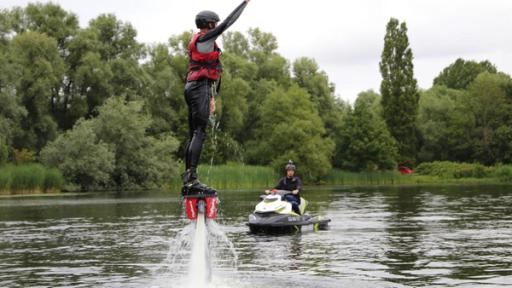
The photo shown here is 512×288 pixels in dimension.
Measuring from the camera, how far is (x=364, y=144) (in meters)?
95.9

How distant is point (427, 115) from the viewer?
11225cm

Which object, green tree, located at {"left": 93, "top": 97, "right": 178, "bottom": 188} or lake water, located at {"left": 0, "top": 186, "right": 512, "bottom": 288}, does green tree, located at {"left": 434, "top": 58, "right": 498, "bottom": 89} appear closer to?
green tree, located at {"left": 93, "top": 97, "right": 178, "bottom": 188}

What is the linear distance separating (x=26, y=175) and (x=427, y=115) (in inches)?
2591

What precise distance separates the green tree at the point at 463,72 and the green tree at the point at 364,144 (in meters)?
48.7

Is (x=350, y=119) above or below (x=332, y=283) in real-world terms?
above

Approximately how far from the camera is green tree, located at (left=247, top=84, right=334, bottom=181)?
90125mm

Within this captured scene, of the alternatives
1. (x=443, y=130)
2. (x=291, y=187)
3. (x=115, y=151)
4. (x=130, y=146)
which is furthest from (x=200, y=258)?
(x=443, y=130)

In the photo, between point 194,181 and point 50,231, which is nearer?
point 194,181

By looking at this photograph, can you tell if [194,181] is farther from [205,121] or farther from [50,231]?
[50,231]

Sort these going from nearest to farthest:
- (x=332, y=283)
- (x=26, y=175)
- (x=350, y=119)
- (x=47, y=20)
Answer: (x=332, y=283) < (x=26, y=175) < (x=47, y=20) < (x=350, y=119)

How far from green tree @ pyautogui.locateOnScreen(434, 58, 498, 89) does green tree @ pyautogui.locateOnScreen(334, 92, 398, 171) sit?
48.7 meters

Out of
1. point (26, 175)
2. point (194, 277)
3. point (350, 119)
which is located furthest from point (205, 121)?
point (350, 119)

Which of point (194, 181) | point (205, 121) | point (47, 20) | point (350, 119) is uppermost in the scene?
point (47, 20)

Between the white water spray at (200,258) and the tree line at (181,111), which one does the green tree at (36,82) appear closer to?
the tree line at (181,111)
